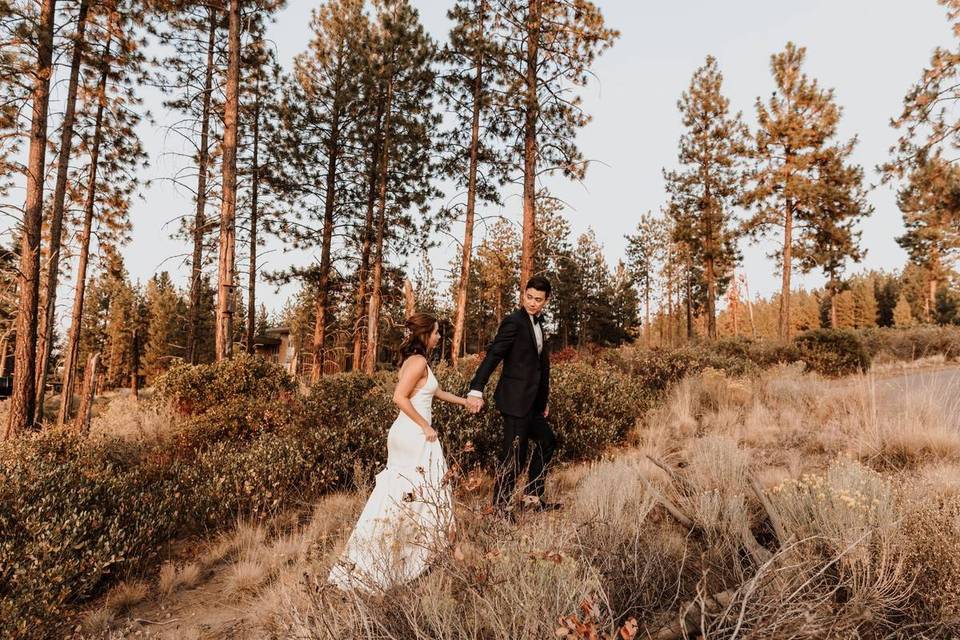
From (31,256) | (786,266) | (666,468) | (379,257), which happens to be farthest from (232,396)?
(786,266)

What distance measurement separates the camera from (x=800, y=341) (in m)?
16.8

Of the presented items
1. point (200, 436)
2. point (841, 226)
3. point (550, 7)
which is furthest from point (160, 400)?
point (841, 226)

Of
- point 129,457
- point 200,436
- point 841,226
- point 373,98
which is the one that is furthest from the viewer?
point 841,226

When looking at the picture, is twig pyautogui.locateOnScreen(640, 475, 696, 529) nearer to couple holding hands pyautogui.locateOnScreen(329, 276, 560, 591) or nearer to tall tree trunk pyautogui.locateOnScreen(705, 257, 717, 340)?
couple holding hands pyautogui.locateOnScreen(329, 276, 560, 591)

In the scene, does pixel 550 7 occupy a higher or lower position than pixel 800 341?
higher

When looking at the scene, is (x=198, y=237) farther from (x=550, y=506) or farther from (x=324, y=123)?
(x=550, y=506)

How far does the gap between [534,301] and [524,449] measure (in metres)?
1.33

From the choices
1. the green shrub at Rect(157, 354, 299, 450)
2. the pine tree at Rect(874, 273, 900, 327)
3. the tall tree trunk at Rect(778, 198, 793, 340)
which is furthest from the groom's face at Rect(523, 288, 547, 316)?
the pine tree at Rect(874, 273, 900, 327)

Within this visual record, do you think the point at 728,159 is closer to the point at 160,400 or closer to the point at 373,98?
the point at 373,98

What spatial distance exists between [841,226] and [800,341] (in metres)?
10.5

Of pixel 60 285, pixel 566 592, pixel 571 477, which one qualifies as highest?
pixel 60 285

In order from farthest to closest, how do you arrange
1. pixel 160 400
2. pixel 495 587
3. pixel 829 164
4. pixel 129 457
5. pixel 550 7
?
pixel 829 164
pixel 550 7
pixel 160 400
pixel 129 457
pixel 495 587

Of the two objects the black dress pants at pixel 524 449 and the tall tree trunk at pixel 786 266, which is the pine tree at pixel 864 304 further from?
Result: the black dress pants at pixel 524 449

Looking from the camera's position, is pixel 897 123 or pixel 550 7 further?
pixel 897 123
